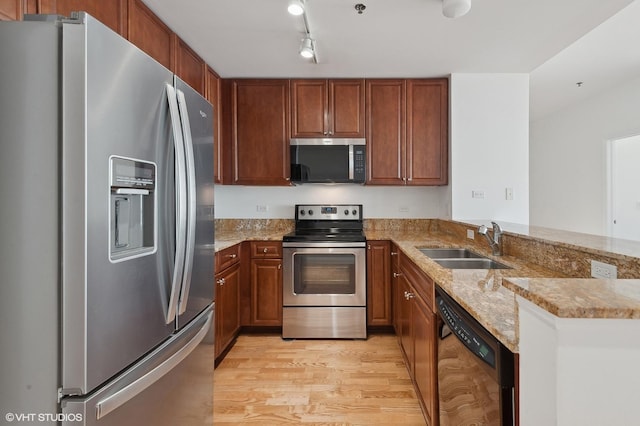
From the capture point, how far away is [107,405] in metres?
0.88

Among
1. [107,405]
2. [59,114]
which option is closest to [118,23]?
[59,114]

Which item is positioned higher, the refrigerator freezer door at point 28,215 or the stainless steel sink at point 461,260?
the refrigerator freezer door at point 28,215

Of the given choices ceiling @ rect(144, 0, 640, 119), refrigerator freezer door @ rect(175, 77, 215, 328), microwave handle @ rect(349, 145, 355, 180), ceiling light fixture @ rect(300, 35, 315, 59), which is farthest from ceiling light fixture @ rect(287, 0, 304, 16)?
microwave handle @ rect(349, 145, 355, 180)

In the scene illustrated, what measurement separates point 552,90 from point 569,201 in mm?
1869

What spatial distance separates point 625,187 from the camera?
4.40 m

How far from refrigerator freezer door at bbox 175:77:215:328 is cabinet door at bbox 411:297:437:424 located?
3.60 ft

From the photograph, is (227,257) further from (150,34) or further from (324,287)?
(150,34)

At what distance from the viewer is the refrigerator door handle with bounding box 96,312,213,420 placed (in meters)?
0.88

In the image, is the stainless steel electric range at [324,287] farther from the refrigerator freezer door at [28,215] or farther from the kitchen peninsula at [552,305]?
the refrigerator freezer door at [28,215]

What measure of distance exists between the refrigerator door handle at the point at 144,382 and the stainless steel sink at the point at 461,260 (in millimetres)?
1417

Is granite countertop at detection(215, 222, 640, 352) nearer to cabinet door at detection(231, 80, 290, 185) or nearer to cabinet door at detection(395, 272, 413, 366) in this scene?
cabinet door at detection(395, 272, 413, 366)

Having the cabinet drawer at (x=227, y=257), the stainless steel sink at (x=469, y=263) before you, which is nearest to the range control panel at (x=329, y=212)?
the cabinet drawer at (x=227, y=257)

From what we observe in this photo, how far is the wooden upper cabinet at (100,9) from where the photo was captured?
52.2 inches

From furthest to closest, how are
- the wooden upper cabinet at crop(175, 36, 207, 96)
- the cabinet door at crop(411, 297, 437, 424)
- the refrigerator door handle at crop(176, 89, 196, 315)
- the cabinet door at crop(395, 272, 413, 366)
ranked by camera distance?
the wooden upper cabinet at crop(175, 36, 207, 96), the cabinet door at crop(395, 272, 413, 366), the cabinet door at crop(411, 297, 437, 424), the refrigerator door handle at crop(176, 89, 196, 315)
